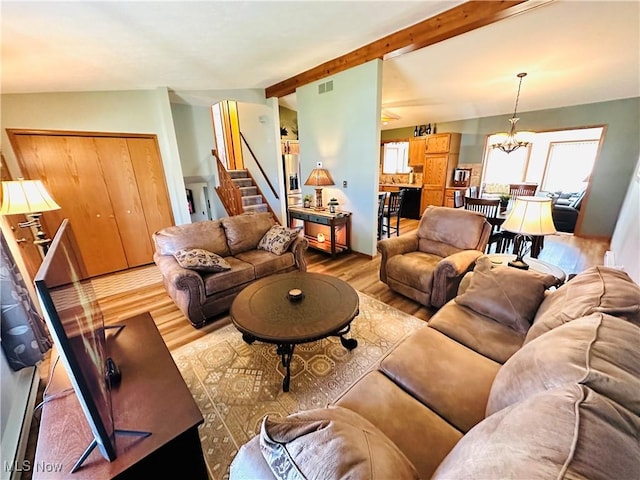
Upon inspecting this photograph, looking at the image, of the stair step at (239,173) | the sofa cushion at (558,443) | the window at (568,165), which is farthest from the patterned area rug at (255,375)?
the window at (568,165)

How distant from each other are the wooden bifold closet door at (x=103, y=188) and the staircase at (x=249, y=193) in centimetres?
190

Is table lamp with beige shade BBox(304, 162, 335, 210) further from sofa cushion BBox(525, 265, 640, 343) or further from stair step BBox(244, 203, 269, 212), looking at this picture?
sofa cushion BBox(525, 265, 640, 343)

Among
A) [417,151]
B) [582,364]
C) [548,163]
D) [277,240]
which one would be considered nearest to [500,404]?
[582,364]

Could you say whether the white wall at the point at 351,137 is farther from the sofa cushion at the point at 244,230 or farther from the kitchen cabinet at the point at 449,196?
the kitchen cabinet at the point at 449,196

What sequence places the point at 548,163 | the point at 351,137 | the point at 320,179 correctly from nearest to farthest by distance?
the point at 351,137 < the point at 320,179 < the point at 548,163

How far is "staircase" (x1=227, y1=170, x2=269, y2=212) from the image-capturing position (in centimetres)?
597

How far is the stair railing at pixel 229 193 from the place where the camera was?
534 cm

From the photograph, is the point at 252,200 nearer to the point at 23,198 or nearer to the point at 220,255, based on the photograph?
the point at 220,255

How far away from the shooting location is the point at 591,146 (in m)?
6.63

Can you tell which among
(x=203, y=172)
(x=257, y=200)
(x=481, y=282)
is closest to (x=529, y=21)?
(x=481, y=282)

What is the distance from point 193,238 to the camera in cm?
289

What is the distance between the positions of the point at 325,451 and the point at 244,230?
2888 millimetres

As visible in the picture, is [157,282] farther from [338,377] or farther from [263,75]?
[263,75]

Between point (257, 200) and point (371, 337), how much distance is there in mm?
4729
